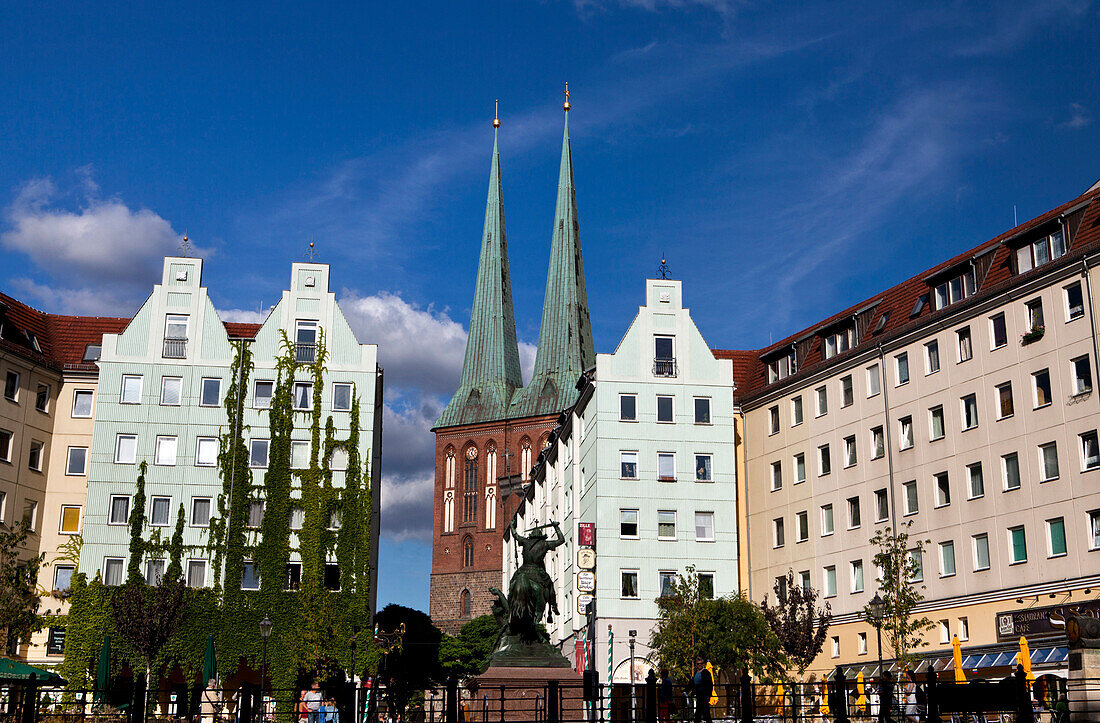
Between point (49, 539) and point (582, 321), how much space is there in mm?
74220

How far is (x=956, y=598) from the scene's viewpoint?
2156 inches

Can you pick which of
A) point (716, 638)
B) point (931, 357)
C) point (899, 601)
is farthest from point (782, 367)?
point (899, 601)

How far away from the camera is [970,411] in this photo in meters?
55.8

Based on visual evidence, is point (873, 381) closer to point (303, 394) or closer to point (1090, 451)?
point (1090, 451)

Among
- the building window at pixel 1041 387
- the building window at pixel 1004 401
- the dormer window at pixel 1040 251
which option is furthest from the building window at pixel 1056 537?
the dormer window at pixel 1040 251

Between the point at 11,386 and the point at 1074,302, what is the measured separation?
52718 millimetres

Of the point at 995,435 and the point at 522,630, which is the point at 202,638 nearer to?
the point at 522,630

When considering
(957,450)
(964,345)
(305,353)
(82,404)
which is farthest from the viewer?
(82,404)

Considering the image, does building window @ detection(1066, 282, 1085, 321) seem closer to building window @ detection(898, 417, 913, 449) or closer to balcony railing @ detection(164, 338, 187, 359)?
building window @ detection(898, 417, 913, 449)

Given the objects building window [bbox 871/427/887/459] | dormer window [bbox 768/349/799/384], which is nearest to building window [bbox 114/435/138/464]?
dormer window [bbox 768/349/799/384]

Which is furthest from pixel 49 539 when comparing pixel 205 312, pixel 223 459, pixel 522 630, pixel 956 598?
pixel 956 598

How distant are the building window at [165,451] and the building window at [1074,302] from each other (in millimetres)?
44824

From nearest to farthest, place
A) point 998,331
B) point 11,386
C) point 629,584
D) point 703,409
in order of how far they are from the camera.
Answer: point 998,331
point 629,584
point 11,386
point 703,409

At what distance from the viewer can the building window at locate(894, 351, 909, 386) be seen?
198ft
